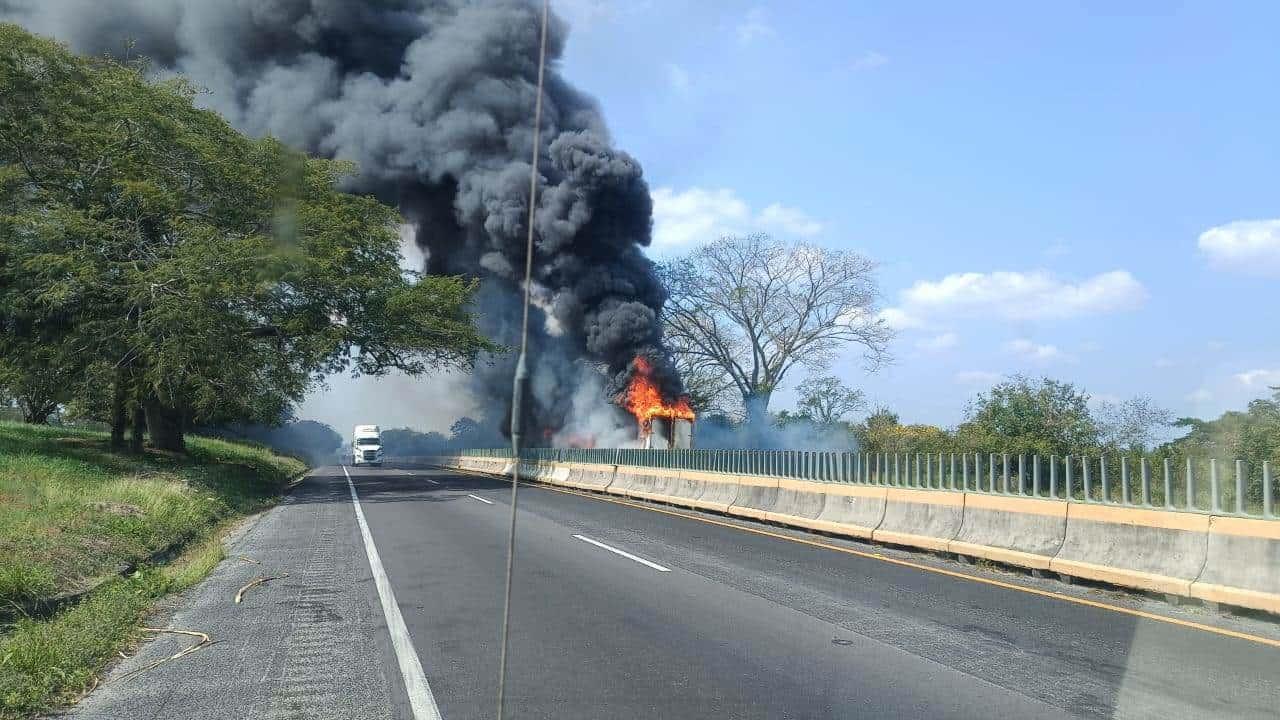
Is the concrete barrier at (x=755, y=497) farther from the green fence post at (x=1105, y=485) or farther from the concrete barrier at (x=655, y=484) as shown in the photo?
the green fence post at (x=1105, y=485)

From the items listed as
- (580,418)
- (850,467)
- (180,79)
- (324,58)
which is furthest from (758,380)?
(850,467)

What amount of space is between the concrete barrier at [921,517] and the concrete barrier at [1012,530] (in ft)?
0.72

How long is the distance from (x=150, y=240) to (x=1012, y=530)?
22.3m

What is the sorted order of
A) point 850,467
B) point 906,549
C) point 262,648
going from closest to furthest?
point 262,648 → point 906,549 → point 850,467

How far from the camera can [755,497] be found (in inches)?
740

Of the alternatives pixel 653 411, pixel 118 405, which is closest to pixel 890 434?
pixel 653 411

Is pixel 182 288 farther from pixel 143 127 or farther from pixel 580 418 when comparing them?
pixel 580 418

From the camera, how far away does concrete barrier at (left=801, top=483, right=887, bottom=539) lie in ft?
47.0

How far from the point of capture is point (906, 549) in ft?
43.8

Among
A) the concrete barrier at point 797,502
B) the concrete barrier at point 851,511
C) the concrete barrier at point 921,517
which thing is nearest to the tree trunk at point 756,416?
the concrete barrier at point 797,502

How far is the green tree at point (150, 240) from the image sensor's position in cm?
2231

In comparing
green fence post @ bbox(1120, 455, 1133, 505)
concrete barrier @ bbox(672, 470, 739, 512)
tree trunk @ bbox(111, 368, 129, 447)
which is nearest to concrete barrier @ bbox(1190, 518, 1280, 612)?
green fence post @ bbox(1120, 455, 1133, 505)

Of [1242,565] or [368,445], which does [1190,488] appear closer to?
[1242,565]

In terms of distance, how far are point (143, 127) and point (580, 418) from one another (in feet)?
70.8
